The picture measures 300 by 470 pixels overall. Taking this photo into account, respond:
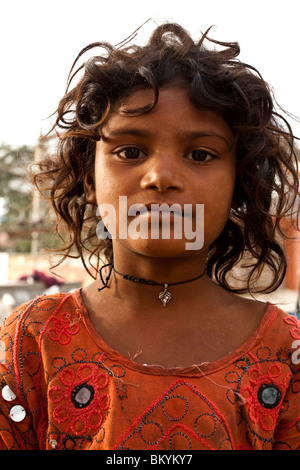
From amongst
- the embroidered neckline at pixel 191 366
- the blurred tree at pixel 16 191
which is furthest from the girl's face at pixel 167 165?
the blurred tree at pixel 16 191

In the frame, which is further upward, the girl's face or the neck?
the girl's face

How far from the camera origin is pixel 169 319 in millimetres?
1412

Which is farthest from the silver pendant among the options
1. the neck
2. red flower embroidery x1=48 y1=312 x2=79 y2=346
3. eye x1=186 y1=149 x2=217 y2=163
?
eye x1=186 y1=149 x2=217 y2=163

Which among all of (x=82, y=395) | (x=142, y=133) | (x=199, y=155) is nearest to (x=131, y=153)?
(x=142, y=133)

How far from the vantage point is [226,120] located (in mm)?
1429

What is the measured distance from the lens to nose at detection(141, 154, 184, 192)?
1.25 metres

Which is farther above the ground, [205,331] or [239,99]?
[239,99]

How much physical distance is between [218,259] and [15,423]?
80cm

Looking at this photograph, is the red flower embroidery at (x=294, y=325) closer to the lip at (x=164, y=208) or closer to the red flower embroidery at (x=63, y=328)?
the lip at (x=164, y=208)

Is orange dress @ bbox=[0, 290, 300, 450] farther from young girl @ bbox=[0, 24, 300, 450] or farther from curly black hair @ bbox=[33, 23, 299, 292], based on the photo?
curly black hair @ bbox=[33, 23, 299, 292]

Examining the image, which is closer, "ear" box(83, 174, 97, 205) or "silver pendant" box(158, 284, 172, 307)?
"silver pendant" box(158, 284, 172, 307)

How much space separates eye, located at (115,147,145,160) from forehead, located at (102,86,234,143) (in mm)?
59

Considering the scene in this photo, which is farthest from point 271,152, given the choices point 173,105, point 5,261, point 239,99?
point 5,261

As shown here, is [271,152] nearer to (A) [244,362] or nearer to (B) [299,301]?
(A) [244,362]
